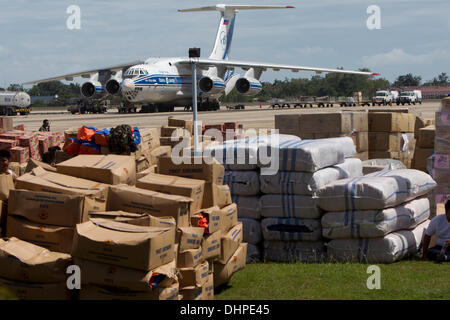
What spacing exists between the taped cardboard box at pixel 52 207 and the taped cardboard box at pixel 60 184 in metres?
0.11

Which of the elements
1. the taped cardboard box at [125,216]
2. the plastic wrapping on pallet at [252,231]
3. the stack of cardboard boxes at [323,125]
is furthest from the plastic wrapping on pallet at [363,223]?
the stack of cardboard boxes at [323,125]

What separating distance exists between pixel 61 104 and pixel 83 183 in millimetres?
91838

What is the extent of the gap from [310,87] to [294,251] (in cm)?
9446

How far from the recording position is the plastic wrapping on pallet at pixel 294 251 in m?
6.86

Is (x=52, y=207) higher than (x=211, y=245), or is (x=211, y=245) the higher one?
(x=52, y=207)

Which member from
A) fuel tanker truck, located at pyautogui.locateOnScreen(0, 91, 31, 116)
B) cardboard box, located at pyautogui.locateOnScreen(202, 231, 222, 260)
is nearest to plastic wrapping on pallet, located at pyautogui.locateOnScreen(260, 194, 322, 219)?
cardboard box, located at pyautogui.locateOnScreen(202, 231, 222, 260)

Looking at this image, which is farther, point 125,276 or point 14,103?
point 14,103

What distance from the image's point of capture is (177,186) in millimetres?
5484

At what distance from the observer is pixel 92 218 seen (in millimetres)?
4844

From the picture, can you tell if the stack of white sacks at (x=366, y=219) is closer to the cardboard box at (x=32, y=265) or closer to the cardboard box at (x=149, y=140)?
the cardboard box at (x=149, y=140)

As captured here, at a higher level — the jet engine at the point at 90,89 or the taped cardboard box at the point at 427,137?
the jet engine at the point at 90,89

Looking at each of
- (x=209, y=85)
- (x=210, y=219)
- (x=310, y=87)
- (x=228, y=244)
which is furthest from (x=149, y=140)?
(x=310, y=87)

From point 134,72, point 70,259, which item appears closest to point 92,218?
point 70,259

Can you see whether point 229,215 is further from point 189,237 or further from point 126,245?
point 126,245
